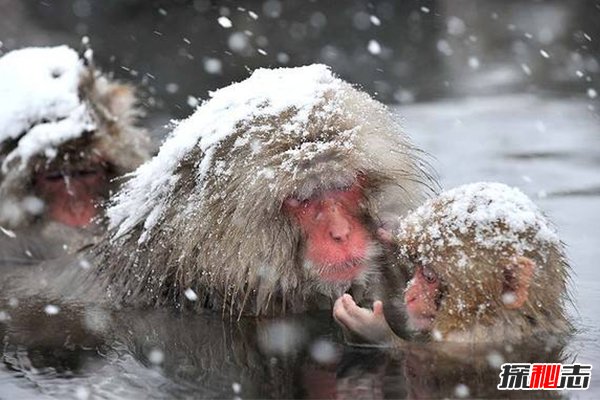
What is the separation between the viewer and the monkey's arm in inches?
158

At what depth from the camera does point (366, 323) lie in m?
4.00

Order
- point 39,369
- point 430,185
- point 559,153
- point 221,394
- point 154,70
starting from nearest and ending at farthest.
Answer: point 221,394 < point 39,369 < point 430,185 < point 559,153 < point 154,70

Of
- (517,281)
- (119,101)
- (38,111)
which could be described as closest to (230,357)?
(517,281)

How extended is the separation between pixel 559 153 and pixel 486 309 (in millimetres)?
3392

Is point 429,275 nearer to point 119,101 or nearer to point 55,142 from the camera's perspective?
point 55,142

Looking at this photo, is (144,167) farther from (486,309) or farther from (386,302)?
(486,309)

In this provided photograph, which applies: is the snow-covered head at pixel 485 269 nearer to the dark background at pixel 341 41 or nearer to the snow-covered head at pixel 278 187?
the snow-covered head at pixel 278 187

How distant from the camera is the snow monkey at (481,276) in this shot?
404 centimetres

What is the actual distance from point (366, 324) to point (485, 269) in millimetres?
442

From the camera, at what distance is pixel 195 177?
178 inches

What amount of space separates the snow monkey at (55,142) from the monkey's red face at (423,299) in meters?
2.47

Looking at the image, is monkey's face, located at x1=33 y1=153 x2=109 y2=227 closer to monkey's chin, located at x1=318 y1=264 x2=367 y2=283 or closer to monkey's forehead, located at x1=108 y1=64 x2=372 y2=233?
monkey's forehead, located at x1=108 y1=64 x2=372 y2=233

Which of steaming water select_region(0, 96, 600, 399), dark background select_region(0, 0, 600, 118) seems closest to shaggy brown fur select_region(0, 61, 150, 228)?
steaming water select_region(0, 96, 600, 399)

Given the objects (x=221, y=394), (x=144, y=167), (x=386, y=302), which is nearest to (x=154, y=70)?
(x=144, y=167)
